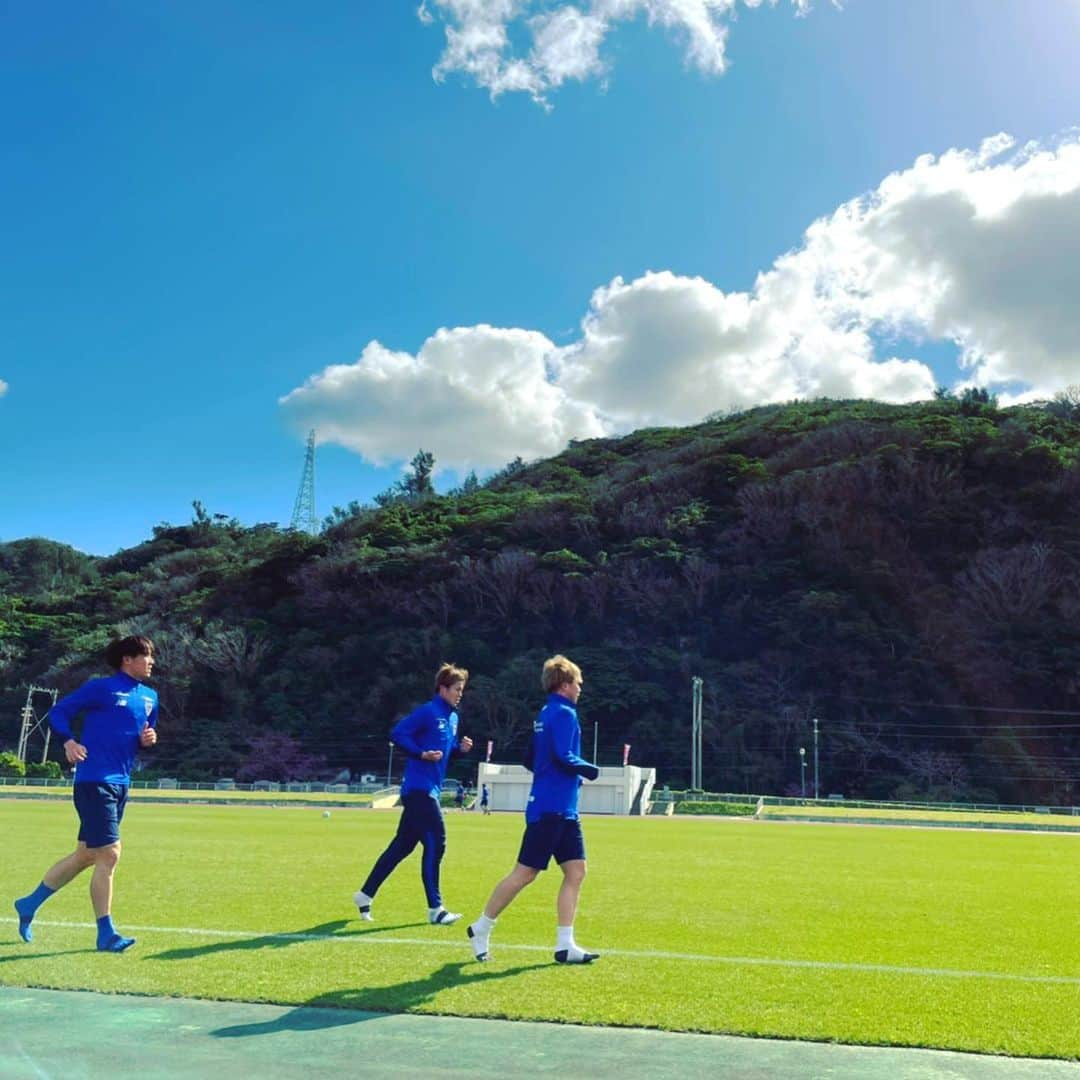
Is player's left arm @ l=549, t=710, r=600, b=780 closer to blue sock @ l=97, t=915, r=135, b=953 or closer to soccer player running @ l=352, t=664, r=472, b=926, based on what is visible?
soccer player running @ l=352, t=664, r=472, b=926

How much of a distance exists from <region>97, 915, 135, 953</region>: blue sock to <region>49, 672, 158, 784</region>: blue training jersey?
34.8 inches

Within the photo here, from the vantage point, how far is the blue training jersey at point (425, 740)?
7598 millimetres

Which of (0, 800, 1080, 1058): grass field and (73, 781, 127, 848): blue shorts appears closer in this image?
(0, 800, 1080, 1058): grass field

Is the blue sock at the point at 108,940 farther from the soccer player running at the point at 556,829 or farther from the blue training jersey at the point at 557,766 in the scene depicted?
the blue training jersey at the point at 557,766

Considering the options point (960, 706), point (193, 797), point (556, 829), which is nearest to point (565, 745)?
point (556, 829)

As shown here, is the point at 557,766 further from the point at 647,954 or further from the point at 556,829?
the point at 647,954

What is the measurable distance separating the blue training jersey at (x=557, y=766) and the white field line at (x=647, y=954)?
109 cm

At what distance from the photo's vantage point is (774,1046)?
4.38 metres

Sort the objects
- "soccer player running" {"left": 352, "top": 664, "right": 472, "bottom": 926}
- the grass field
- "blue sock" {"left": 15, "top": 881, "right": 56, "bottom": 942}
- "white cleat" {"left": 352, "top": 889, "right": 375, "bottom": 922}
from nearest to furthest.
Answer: the grass field, "blue sock" {"left": 15, "top": 881, "right": 56, "bottom": 942}, "soccer player running" {"left": 352, "top": 664, "right": 472, "bottom": 926}, "white cleat" {"left": 352, "top": 889, "right": 375, "bottom": 922}

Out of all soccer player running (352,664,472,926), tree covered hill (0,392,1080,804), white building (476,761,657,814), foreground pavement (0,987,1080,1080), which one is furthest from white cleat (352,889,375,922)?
tree covered hill (0,392,1080,804)

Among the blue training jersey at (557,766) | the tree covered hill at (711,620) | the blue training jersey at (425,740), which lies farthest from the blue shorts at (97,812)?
the tree covered hill at (711,620)

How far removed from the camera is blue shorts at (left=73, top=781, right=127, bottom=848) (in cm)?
631

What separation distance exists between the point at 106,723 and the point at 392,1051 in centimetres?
332

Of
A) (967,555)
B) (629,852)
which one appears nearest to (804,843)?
(629,852)
